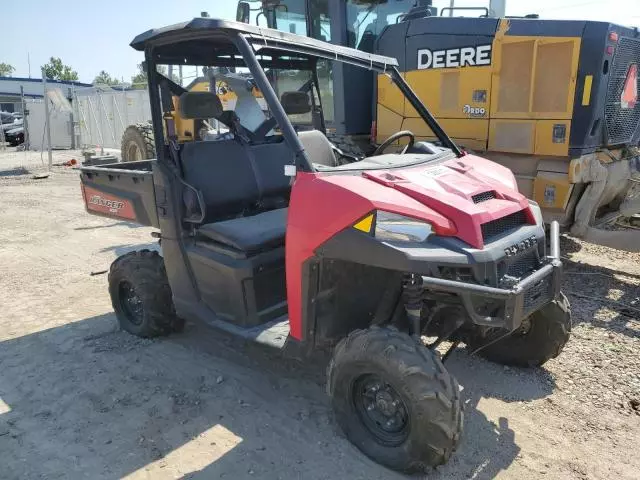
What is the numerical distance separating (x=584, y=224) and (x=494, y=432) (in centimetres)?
292

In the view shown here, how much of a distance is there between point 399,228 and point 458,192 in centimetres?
44

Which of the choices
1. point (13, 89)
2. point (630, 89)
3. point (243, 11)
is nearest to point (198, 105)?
point (243, 11)

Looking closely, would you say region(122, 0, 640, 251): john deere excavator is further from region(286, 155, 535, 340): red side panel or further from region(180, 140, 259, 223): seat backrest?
region(286, 155, 535, 340): red side panel

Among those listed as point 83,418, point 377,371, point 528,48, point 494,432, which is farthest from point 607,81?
point 83,418

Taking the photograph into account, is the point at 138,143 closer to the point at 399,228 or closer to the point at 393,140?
the point at 393,140

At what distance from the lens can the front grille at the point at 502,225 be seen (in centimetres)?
283

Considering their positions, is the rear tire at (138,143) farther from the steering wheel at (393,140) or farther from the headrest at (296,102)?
the steering wheel at (393,140)

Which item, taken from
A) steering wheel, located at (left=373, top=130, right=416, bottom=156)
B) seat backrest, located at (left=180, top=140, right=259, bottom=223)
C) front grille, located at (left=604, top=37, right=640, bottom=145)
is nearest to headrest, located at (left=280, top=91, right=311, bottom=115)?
seat backrest, located at (left=180, top=140, right=259, bottom=223)

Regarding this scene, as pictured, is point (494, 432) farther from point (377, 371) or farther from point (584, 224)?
point (584, 224)

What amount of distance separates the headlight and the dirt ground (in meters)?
1.12

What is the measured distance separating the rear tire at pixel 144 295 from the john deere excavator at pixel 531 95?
2.95 m

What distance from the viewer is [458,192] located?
9.49 feet

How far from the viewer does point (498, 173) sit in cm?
351

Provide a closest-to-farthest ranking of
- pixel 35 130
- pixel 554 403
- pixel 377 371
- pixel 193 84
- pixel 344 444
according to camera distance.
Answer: pixel 377 371
pixel 344 444
pixel 554 403
pixel 193 84
pixel 35 130
